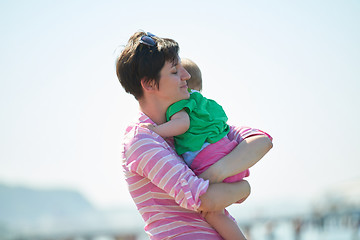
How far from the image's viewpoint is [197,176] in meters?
2.85

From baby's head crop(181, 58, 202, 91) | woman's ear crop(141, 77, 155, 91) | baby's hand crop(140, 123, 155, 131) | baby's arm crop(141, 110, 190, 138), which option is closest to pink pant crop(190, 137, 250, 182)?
baby's arm crop(141, 110, 190, 138)

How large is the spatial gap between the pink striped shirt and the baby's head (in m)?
0.65

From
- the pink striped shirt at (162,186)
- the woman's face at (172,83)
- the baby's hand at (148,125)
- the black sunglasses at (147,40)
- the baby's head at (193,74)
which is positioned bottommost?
the pink striped shirt at (162,186)

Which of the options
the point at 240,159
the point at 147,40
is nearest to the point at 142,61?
the point at 147,40

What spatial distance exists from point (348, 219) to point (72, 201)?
15890 cm

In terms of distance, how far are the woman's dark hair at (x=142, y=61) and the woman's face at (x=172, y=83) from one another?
1.0 inches

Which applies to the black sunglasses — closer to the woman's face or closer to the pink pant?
the woman's face

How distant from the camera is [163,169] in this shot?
2717mm

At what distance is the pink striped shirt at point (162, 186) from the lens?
269 centimetres

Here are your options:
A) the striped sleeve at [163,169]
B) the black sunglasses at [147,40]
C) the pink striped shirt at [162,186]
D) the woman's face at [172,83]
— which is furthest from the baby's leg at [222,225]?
the black sunglasses at [147,40]

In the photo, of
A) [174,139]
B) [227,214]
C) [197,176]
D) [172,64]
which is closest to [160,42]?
[172,64]

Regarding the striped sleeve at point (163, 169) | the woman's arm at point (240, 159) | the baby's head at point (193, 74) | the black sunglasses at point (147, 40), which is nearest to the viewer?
the striped sleeve at point (163, 169)

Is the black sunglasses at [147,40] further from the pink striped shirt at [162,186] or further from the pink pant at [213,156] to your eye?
the pink pant at [213,156]

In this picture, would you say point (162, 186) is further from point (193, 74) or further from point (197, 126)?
point (193, 74)
